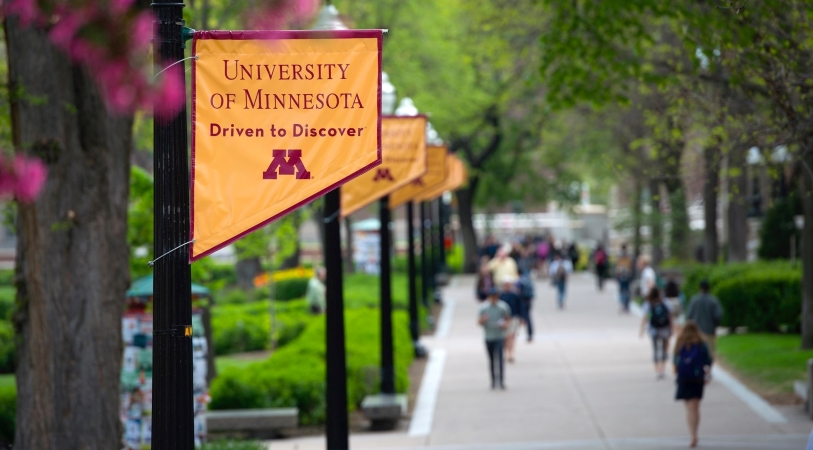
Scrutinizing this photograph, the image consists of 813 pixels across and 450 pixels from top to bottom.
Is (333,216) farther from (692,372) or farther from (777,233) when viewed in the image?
(777,233)

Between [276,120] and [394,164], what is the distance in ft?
22.8

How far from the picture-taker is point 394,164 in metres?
12.8

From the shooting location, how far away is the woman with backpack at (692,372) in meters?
12.4

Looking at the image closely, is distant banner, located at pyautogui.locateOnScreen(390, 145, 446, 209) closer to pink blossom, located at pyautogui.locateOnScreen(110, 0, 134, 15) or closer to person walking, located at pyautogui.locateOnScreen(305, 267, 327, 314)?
person walking, located at pyautogui.locateOnScreen(305, 267, 327, 314)

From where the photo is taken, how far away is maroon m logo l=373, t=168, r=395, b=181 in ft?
40.8

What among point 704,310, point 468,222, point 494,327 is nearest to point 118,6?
point 494,327

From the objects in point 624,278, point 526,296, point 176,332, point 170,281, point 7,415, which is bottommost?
point 7,415

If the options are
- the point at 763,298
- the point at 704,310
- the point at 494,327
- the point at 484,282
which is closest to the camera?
the point at 704,310

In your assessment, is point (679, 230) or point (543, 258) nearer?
point (679, 230)

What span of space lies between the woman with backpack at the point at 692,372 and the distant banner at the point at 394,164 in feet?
11.9

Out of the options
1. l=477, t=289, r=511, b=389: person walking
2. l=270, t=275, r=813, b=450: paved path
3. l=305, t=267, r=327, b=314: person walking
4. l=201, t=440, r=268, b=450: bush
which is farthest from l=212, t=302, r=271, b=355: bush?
l=201, t=440, r=268, b=450: bush

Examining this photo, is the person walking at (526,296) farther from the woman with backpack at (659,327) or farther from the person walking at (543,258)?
the person walking at (543,258)

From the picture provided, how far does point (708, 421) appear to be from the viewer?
47.1 feet

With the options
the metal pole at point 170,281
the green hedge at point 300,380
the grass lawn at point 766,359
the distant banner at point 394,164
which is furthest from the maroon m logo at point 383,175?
the grass lawn at point 766,359
